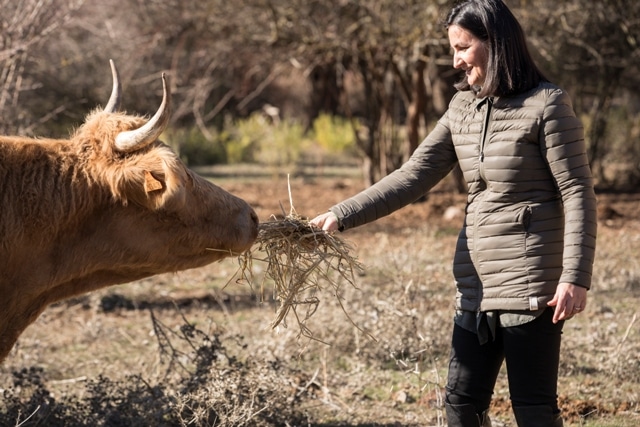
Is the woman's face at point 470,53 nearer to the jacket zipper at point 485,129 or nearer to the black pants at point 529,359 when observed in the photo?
the jacket zipper at point 485,129

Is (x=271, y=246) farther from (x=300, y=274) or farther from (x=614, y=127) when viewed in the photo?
(x=614, y=127)

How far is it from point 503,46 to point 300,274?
1.44 meters

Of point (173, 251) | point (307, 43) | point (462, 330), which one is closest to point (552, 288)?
point (462, 330)

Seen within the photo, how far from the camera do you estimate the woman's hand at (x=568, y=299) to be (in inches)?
146

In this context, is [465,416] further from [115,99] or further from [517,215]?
[115,99]

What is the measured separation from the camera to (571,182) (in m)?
3.81

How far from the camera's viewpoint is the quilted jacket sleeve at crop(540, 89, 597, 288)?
12.3 feet

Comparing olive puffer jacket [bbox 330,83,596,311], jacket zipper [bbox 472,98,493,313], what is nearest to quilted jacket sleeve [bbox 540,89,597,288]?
olive puffer jacket [bbox 330,83,596,311]

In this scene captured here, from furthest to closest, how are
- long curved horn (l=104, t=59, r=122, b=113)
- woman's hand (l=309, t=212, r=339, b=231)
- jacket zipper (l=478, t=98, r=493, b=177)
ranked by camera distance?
long curved horn (l=104, t=59, r=122, b=113) → woman's hand (l=309, t=212, r=339, b=231) → jacket zipper (l=478, t=98, r=493, b=177)

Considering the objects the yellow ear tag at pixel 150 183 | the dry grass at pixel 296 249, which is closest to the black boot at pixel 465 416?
the dry grass at pixel 296 249

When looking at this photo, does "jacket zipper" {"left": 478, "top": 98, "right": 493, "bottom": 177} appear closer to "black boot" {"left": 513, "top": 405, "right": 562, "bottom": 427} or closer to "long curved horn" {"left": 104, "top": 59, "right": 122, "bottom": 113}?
"black boot" {"left": 513, "top": 405, "right": 562, "bottom": 427}

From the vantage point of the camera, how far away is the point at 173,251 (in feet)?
14.2

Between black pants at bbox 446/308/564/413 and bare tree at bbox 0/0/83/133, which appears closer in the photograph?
black pants at bbox 446/308/564/413

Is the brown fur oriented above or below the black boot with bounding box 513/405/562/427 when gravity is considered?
above
